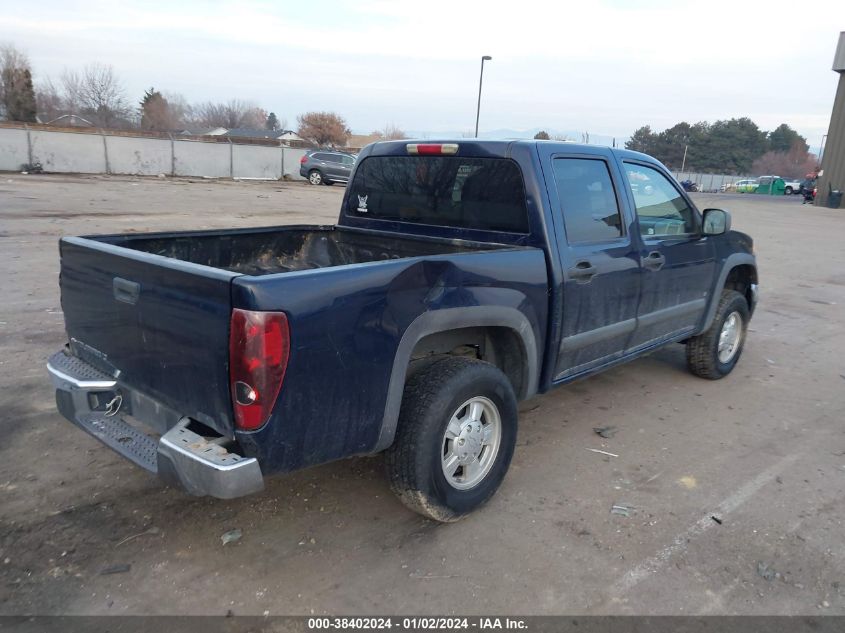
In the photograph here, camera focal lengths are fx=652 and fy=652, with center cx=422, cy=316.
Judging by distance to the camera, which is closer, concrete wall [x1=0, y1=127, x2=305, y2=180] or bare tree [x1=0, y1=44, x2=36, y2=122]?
concrete wall [x1=0, y1=127, x2=305, y2=180]

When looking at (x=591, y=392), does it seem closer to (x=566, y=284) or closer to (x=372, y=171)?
(x=566, y=284)

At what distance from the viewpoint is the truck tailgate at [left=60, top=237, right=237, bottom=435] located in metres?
2.51

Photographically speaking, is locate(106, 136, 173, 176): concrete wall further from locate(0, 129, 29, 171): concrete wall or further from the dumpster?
the dumpster

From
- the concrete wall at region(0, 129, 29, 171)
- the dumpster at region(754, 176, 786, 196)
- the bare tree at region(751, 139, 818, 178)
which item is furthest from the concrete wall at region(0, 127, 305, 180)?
the bare tree at region(751, 139, 818, 178)

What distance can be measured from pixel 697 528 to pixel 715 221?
251 cm

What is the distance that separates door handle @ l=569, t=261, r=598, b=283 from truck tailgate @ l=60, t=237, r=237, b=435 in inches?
81.5

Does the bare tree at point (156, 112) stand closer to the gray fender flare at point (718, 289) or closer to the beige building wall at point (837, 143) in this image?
the beige building wall at point (837, 143)

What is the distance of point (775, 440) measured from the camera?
178 inches

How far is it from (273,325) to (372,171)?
8.00 feet

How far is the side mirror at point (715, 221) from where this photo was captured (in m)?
4.91

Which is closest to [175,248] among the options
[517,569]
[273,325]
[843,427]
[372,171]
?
[372,171]

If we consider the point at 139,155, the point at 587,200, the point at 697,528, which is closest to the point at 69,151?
the point at 139,155

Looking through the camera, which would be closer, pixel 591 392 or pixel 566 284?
pixel 566 284

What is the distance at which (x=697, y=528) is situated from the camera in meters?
3.37
